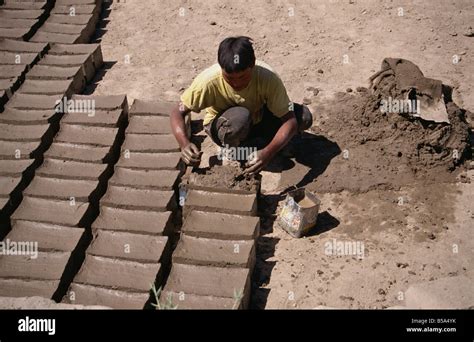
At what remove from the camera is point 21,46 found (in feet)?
22.5

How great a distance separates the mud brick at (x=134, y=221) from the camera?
464cm

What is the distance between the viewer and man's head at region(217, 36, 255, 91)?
14.9 ft

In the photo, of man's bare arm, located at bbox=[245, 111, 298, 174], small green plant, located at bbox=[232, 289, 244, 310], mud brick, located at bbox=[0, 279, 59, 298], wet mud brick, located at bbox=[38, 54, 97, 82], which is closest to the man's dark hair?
man's bare arm, located at bbox=[245, 111, 298, 174]

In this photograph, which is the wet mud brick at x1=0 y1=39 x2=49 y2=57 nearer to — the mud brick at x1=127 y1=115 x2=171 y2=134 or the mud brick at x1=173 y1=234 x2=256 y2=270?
the mud brick at x1=127 y1=115 x2=171 y2=134

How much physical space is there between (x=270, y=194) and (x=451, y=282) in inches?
74.3

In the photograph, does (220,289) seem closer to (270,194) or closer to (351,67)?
(270,194)

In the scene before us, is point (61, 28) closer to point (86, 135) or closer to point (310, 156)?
point (86, 135)

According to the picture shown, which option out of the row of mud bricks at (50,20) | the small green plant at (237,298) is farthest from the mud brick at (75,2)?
the small green plant at (237,298)

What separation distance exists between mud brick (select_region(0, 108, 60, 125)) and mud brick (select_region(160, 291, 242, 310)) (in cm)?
255

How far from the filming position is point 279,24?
299 inches
